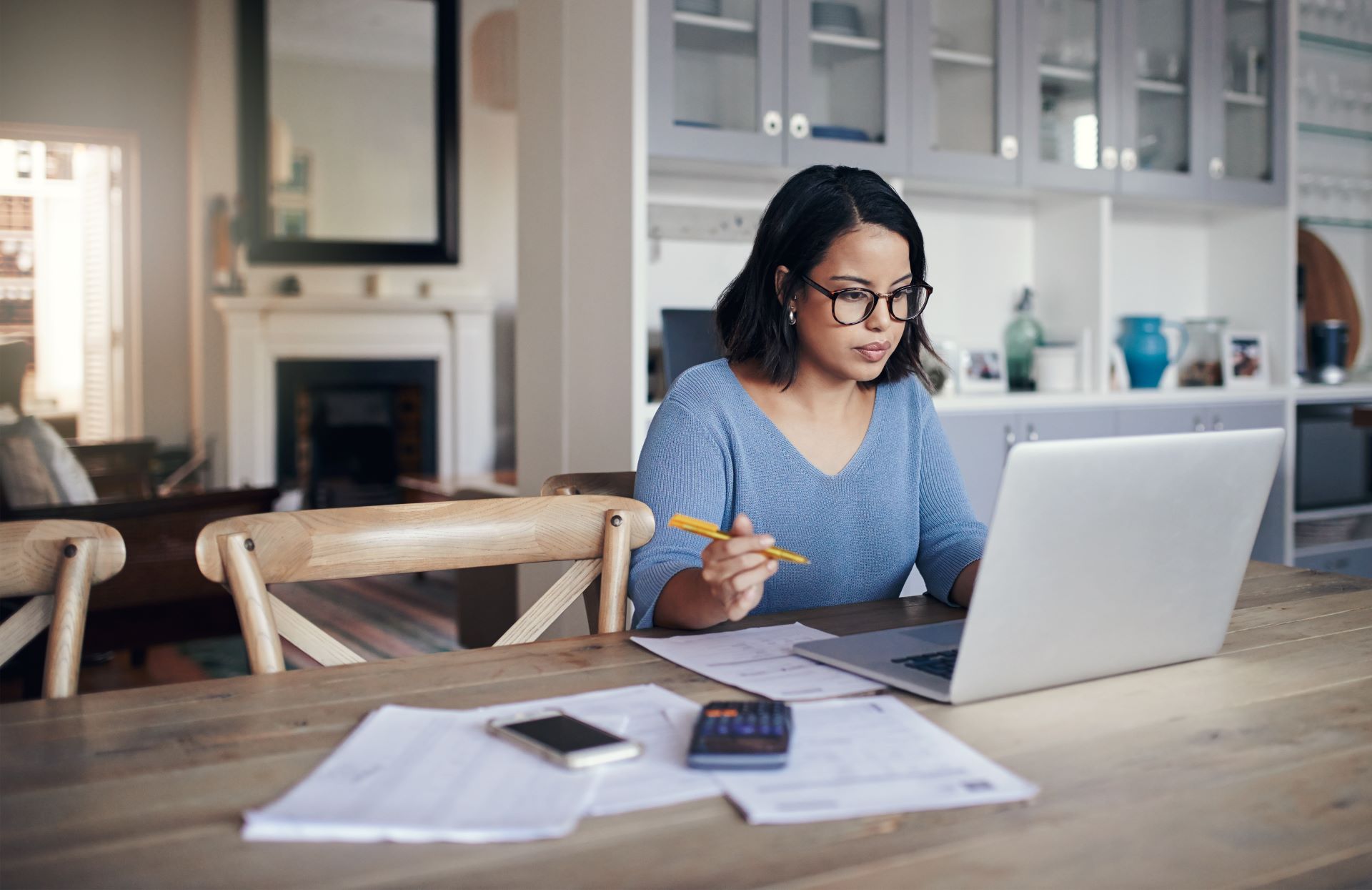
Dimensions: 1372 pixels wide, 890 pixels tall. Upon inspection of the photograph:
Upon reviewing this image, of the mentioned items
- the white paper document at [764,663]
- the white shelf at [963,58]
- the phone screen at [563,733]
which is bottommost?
the white paper document at [764,663]

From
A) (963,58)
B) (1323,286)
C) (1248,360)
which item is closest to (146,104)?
(963,58)

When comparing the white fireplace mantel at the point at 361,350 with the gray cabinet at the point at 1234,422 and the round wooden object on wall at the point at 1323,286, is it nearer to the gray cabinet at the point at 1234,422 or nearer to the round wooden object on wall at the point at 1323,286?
the gray cabinet at the point at 1234,422

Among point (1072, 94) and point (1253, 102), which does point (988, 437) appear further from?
point (1253, 102)

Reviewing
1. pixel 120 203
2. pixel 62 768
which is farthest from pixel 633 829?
pixel 120 203

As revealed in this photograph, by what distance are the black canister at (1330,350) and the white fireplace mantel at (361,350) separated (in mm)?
4195

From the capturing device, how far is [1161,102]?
372 centimetres

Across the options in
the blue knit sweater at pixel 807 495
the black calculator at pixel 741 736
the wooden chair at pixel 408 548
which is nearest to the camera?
the black calculator at pixel 741 736

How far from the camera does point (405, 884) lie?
0.60 meters

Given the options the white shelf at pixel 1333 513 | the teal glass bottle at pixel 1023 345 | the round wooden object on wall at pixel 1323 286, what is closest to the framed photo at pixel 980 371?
the teal glass bottle at pixel 1023 345

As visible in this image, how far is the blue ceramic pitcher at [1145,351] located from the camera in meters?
3.75

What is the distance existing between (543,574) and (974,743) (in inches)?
83.5

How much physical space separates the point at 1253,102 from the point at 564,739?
3.88 meters

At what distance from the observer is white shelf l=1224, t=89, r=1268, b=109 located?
12.6ft

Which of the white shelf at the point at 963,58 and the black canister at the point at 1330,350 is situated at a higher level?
the white shelf at the point at 963,58
